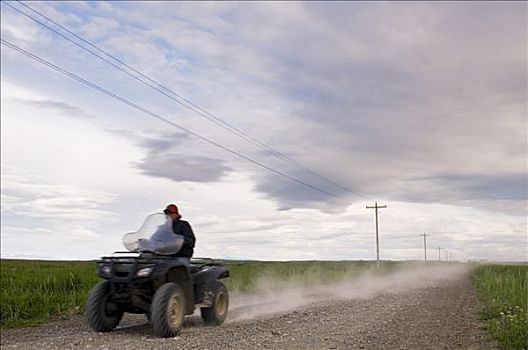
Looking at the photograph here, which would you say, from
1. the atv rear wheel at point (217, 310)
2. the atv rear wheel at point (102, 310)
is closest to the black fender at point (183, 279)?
the atv rear wheel at point (217, 310)

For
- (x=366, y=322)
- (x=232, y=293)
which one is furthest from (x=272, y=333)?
(x=232, y=293)

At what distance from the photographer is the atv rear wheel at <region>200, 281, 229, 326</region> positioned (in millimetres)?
13781

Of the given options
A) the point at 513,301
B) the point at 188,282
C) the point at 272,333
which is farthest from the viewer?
the point at 513,301

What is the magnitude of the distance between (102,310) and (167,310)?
1.61 m

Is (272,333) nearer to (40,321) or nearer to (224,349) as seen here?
(224,349)

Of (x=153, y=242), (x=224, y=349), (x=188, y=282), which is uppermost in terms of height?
(x=153, y=242)

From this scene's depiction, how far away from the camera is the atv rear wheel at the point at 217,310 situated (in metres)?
13.8

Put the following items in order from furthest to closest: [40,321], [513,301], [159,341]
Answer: [513,301]
[40,321]
[159,341]

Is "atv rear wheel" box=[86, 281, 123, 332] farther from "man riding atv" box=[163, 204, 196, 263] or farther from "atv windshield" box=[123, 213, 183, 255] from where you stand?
"man riding atv" box=[163, 204, 196, 263]

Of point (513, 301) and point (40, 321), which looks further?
point (513, 301)

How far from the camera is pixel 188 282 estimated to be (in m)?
12.9

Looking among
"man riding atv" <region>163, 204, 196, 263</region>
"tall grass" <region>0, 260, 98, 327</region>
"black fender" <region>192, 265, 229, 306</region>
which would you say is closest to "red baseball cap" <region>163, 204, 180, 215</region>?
"man riding atv" <region>163, 204, 196, 263</region>

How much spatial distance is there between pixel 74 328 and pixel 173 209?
132 inches

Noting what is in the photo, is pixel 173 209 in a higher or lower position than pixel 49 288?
higher
